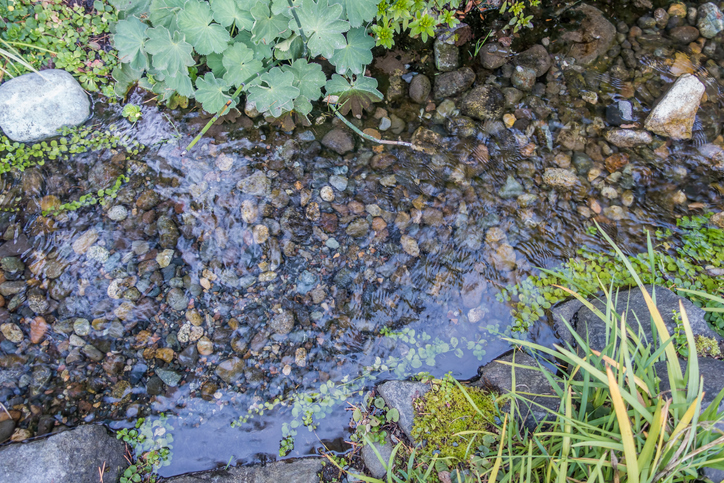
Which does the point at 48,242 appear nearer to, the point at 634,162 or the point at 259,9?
the point at 259,9

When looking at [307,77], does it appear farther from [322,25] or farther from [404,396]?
[404,396]

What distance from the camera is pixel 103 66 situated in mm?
3070

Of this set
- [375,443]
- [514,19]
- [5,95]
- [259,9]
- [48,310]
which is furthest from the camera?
[514,19]

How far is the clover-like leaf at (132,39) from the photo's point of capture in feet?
7.81

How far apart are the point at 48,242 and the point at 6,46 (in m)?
1.55

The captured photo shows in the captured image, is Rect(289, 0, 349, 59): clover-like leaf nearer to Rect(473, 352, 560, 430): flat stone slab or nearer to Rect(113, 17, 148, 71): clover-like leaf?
Rect(113, 17, 148, 71): clover-like leaf

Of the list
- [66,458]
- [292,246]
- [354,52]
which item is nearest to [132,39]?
[354,52]

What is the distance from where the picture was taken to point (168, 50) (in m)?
2.38

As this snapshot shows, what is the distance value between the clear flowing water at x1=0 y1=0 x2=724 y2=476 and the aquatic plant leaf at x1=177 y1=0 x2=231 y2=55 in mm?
775

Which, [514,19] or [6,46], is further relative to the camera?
[514,19]

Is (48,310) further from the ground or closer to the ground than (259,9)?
closer to the ground

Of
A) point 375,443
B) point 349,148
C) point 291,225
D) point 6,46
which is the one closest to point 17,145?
point 6,46

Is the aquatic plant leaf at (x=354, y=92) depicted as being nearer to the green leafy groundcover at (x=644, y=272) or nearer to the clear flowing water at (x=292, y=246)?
the clear flowing water at (x=292, y=246)

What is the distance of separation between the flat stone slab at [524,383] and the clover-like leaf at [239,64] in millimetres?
2562
